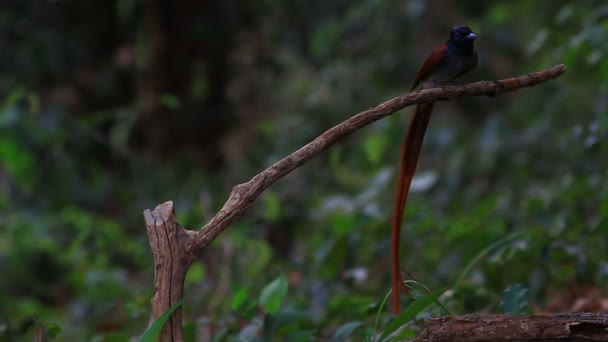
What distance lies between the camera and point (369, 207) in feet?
10.6

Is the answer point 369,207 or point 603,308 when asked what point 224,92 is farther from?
point 603,308

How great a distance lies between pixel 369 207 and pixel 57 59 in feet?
8.83

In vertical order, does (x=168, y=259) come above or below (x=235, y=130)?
below

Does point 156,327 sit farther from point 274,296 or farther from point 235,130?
point 235,130

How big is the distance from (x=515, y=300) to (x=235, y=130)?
3644mm

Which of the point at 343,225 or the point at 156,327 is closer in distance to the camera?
the point at 156,327

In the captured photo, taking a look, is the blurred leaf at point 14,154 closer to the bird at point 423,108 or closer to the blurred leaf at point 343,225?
the blurred leaf at point 343,225

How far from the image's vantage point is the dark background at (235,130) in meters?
3.80

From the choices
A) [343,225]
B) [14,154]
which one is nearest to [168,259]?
[343,225]

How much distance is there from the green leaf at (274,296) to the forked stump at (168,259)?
18.7 inches

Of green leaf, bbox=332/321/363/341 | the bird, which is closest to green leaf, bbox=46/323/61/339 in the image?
green leaf, bbox=332/321/363/341

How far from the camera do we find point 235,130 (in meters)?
5.18

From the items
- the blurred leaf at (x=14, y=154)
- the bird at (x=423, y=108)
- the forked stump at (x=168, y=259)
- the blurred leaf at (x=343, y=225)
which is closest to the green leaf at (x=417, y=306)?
the bird at (x=423, y=108)

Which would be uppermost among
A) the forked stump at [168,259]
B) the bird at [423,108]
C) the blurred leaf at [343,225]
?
the blurred leaf at [343,225]
